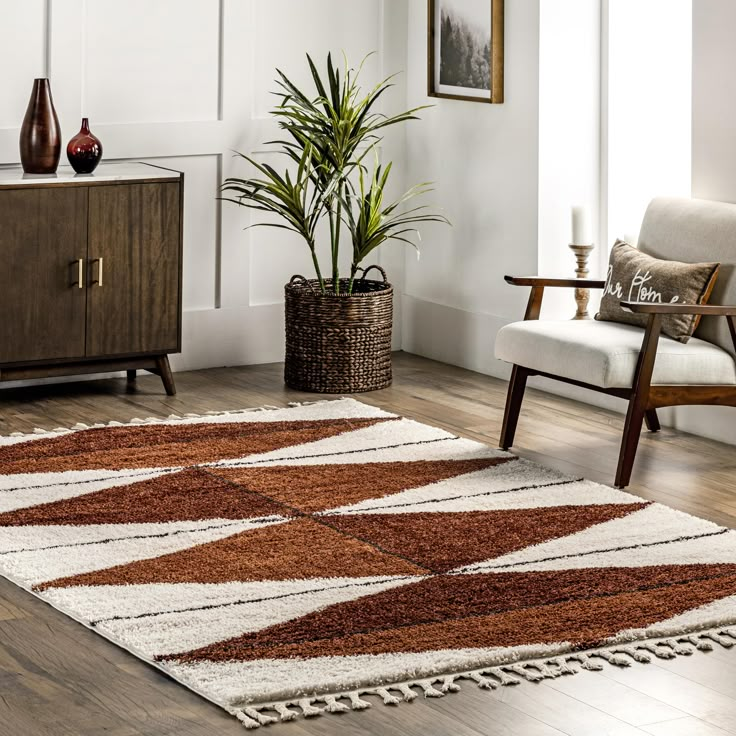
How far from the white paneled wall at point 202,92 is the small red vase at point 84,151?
0.95ft

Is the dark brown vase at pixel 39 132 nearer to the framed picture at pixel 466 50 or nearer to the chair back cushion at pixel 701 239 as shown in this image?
the framed picture at pixel 466 50

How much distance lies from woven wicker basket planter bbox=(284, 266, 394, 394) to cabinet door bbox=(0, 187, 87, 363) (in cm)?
83

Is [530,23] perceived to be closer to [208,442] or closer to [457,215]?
[457,215]

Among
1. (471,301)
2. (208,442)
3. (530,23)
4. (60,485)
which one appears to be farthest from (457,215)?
(60,485)

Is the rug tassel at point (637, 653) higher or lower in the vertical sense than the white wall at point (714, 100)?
lower

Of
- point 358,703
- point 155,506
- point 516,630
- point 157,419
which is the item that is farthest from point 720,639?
point 157,419

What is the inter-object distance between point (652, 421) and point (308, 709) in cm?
249

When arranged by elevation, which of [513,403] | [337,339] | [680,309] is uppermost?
[680,309]

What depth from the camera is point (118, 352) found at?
5.29 m

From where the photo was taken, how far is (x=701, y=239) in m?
4.57

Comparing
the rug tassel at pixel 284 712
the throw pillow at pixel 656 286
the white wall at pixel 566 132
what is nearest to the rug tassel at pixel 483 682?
the rug tassel at pixel 284 712

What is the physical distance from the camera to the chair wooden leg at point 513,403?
15.2 feet

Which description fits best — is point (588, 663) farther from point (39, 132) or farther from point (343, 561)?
point (39, 132)

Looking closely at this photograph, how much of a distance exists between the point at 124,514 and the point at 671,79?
2.62m
